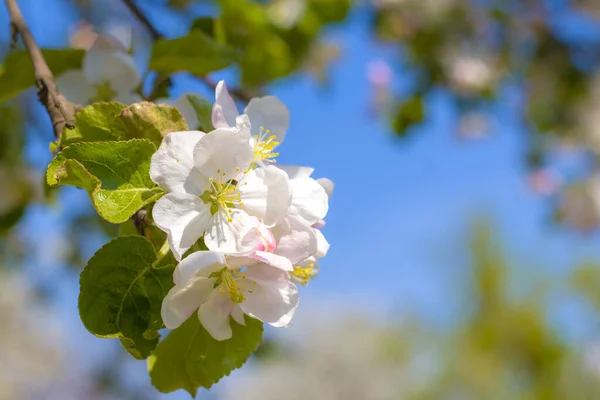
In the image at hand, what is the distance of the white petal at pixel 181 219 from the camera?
19.9 inches

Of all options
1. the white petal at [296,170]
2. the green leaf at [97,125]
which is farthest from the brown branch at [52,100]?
the white petal at [296,170]

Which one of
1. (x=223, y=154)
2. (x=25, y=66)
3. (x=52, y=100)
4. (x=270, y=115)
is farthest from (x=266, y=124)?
(x=25, y=66)

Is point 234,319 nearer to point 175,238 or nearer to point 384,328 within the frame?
point 175,238

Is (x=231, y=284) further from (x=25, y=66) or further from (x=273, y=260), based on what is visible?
(x=25, y=66)

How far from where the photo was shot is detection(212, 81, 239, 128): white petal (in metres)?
0.56

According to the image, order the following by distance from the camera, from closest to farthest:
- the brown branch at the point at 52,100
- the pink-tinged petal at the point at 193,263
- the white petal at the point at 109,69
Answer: the pink-tinged petal at the point at 193,263
the brown branch at the point at 52,100
the white petal at the point at 109,69

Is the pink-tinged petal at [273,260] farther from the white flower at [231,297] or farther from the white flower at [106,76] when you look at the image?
the white flower at [106,76]

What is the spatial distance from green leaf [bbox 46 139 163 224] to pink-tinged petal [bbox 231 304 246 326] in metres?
0.13

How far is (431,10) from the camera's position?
266 cm

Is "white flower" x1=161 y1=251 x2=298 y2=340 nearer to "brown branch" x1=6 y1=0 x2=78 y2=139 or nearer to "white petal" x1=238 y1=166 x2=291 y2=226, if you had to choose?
"white petal" x1=238 y1=166 x2=291 y2=226

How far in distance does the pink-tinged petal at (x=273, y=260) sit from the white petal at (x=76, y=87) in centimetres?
41

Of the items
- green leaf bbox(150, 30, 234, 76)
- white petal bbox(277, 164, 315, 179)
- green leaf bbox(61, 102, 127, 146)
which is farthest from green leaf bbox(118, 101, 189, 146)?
green leaf bbox(150, 30, 234, 76)

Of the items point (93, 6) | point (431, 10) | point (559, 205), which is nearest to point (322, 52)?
point (431, 10)

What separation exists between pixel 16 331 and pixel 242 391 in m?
4.72
